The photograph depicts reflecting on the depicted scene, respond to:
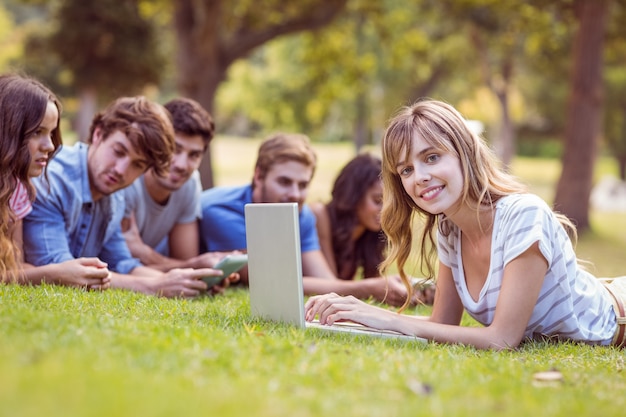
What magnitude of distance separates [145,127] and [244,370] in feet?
10.6

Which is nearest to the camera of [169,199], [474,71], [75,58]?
[169,199]

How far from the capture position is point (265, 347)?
365cm

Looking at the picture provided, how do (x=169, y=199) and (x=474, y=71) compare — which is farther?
(x=474, y=71)

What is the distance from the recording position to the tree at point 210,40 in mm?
17250

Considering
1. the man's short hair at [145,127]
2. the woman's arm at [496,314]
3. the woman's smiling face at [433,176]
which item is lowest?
the woman's arm at [496,314]

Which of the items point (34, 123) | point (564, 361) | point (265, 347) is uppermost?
point (34, 123)

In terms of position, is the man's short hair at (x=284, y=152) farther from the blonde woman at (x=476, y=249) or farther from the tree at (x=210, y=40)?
the tree at (x=210, y=40)

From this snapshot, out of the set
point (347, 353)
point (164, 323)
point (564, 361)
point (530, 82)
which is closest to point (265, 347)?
point (347, 353)

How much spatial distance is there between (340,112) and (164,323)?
121ft

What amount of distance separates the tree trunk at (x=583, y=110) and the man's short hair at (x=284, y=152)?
486 inches

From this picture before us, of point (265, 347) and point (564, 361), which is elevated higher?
point (265, 347)

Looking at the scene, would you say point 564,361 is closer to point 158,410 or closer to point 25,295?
point 158,410

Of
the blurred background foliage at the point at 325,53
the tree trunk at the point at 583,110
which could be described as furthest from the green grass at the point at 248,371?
the tree trunk at the point at 583,110

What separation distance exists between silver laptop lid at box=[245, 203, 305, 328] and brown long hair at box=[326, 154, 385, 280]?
9.94 ft
